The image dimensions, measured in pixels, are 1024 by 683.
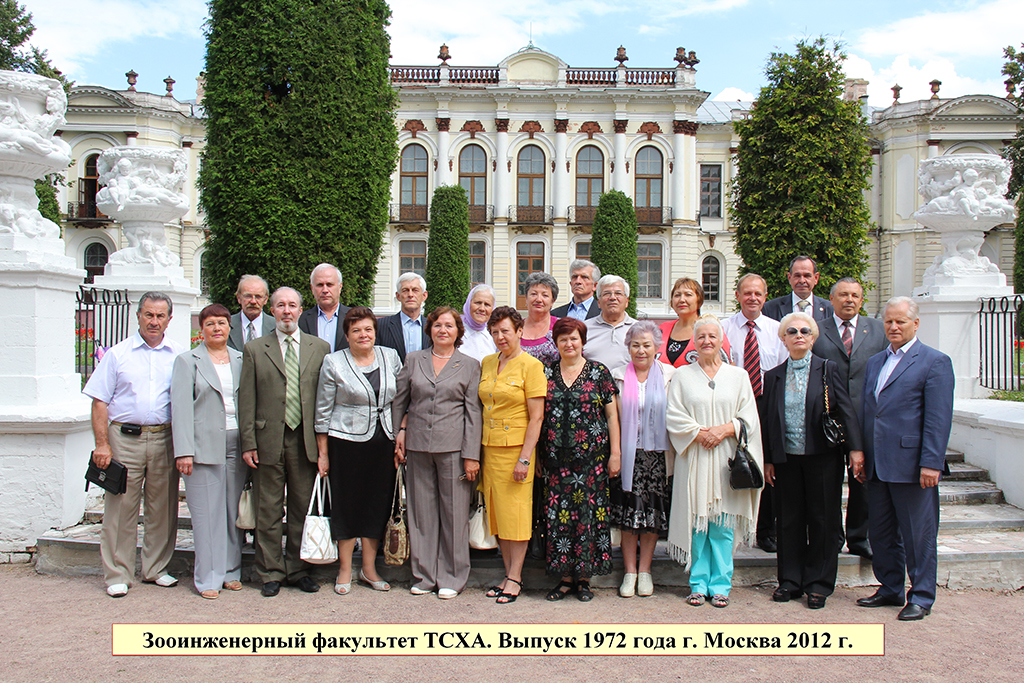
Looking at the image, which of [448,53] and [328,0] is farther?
[448,53]

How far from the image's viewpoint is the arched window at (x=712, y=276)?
3117 centimetres

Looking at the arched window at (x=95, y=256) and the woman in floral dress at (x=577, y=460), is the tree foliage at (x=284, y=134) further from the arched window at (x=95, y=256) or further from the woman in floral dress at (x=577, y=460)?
the arched window at (x=95, y=256)

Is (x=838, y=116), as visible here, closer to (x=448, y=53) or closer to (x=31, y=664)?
(x=31, y=664)

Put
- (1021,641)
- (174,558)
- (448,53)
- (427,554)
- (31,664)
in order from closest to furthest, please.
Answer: (31,664) → (1021,641) → (427,554) → (174,558) → (448,53)

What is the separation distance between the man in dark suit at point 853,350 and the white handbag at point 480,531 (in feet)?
8.42

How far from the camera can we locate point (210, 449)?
4.45 metres

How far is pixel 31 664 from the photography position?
3.54m

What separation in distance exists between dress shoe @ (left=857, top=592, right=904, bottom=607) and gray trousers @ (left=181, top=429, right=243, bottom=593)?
408cm

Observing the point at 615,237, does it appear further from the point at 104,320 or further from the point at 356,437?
the point at 356,437

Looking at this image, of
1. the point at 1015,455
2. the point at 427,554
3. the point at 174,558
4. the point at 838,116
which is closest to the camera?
the point at 427,554

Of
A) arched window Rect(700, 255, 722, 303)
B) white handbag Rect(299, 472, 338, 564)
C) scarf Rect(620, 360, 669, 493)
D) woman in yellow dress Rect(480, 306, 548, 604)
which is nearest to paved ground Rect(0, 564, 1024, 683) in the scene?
white handbag Rect(299, 472, 338, 564)

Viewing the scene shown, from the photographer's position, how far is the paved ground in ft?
11.4

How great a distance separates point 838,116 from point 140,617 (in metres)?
10.5

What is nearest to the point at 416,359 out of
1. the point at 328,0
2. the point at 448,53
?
the point at 328,0
